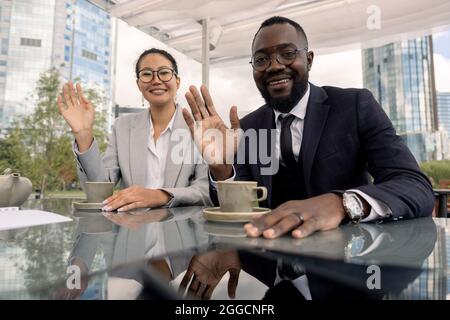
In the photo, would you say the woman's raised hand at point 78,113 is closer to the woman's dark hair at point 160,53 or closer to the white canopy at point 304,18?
the woman's dark hair at point 160,53

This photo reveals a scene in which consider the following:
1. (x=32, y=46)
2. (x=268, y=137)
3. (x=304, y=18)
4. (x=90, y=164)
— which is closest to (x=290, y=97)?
(x=268, y=137)

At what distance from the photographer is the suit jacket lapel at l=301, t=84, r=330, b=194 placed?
1.08 meters

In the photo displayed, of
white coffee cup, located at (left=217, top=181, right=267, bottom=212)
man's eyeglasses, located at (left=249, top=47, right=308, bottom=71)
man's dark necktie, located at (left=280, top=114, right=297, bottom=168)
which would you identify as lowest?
white coffee cup, located at (left=217, top=181, right=267, bottom=212)

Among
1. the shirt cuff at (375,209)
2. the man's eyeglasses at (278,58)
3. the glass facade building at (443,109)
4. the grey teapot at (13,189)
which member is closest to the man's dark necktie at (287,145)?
the man's eyeglasses at (278,58)

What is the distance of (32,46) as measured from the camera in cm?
869

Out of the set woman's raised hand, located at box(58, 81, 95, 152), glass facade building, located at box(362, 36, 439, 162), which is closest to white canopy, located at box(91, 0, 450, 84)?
glass facade building, located at box(362, 36, 439, 162)

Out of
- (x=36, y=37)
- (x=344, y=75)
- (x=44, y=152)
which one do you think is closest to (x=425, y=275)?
(x=344, y=75)

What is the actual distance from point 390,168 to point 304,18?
246 cm

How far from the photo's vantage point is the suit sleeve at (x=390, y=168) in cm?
71

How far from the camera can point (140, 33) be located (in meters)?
3.21

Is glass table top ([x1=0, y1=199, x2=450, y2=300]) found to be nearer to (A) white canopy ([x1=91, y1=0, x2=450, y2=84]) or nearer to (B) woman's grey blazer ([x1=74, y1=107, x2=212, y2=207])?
(B) woman's grey blazer ([x1=74, y1=107, x2=212, y2=207])

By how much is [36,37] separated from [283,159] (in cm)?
1093

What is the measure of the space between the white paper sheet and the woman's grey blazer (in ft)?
1.17

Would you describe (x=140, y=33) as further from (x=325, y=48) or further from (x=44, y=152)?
(x=44, y=152)
